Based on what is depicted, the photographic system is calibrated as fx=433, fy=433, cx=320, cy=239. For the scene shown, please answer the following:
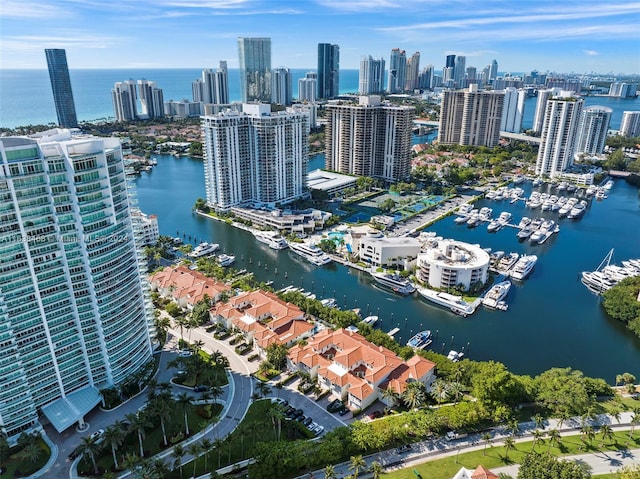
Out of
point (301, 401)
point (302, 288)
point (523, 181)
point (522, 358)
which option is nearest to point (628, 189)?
point (523, 181)

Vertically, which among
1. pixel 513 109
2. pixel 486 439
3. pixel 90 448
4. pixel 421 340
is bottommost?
pixel 421 340

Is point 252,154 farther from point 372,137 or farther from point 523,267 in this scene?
point 523,267

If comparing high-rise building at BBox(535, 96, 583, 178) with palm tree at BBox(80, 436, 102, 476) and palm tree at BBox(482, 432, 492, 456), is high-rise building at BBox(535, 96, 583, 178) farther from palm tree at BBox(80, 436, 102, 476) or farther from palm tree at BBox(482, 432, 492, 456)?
palm tree at BBox(80, 436, 102, 476)

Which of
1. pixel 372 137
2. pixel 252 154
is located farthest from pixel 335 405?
pixel 372 137

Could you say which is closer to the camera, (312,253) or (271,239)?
(312,253)

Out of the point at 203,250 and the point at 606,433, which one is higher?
the point at 606,433

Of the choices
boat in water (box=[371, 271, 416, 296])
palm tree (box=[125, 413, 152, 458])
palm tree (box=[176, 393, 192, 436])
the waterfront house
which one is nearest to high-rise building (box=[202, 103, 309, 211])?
boat in water (box=[371, 271, 416, 296])
